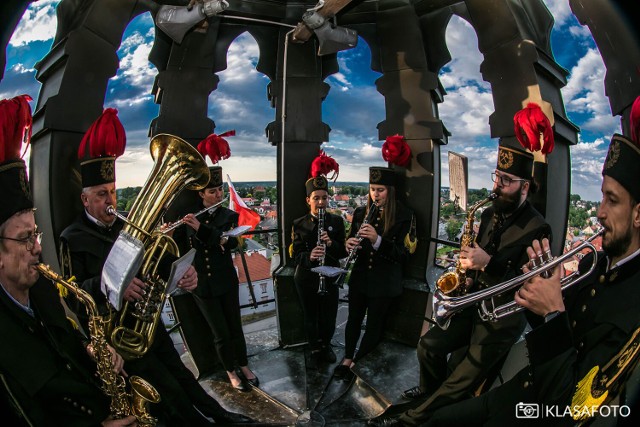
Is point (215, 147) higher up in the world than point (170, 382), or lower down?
higher up

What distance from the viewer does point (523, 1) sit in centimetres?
222

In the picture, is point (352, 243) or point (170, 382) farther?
point (352, 243)

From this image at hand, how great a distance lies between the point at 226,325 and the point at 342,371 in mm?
1256

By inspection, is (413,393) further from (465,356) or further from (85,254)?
(85,254)

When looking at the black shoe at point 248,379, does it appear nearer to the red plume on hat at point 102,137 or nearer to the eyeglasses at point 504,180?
the red plume on hat at point 102,137

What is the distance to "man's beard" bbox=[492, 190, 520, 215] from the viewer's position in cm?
243

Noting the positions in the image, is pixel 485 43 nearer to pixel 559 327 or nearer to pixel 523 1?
pixel 523 1

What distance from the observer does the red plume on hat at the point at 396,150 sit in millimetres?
3834

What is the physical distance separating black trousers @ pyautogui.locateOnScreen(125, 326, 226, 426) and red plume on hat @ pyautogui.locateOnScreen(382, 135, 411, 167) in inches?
105

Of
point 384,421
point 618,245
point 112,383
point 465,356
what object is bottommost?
point 384,421

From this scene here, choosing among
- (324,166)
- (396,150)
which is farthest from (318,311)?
(396,150)

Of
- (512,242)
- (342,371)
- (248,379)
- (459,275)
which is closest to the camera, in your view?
(512,242)

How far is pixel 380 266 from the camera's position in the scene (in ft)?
12.3

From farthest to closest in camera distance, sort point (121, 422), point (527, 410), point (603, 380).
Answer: point (121, 422) → point (527, 410) → point (603, 380)
